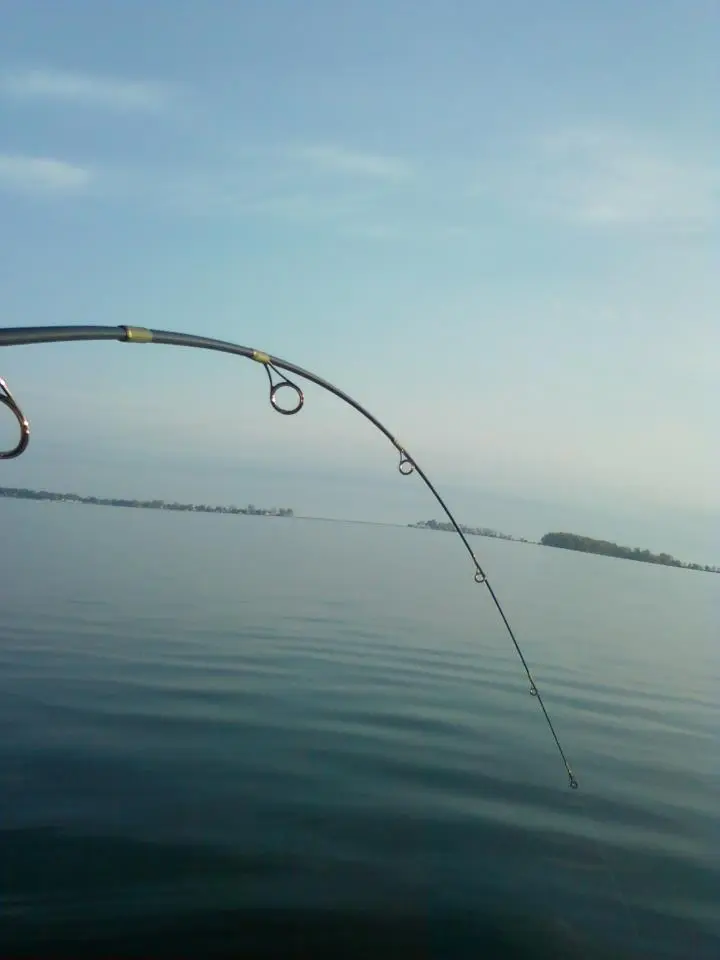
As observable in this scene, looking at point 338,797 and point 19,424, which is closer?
point 19,424

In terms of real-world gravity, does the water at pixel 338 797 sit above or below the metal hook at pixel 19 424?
below

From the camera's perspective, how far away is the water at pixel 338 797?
24.7ft

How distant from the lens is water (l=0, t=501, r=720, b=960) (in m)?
7.54

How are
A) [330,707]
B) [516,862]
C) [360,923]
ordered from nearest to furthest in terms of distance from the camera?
[360,923], [516,862], [330,707]

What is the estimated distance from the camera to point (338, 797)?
10.4 m

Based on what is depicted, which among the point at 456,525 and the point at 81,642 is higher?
the point at 456,525

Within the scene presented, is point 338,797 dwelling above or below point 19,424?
below

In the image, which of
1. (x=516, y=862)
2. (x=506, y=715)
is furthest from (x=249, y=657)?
(x=516, y=862)

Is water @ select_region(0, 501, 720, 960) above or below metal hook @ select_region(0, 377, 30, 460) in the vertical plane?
below

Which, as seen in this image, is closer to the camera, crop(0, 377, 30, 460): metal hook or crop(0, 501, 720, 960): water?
crop(0, 377, 30, 460): metal hook

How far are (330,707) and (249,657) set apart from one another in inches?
179

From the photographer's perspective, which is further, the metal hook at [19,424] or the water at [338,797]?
the water at [338,797]

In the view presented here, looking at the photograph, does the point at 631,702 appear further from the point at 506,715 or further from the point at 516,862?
the point at 516,862

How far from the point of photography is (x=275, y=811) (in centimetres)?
986
